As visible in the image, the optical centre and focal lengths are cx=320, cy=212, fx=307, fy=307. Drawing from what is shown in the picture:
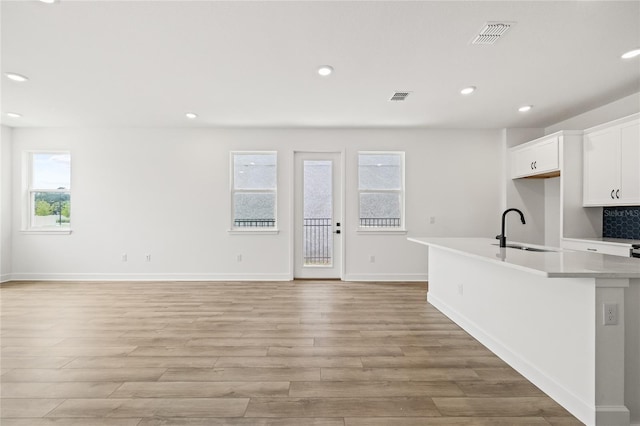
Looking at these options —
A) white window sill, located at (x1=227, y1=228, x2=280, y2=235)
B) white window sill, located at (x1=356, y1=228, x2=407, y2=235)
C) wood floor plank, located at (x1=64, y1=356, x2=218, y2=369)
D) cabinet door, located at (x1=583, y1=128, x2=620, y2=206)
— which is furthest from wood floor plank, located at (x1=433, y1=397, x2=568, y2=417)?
white window sill, located at (x1=227, y1=228, x2=280, y2=235)

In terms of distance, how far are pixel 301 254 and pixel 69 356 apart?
3.45m

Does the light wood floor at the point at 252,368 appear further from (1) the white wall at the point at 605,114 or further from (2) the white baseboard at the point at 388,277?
(1) the white wall at the point at 605,114

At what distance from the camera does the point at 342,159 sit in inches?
215

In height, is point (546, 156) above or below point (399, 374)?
above

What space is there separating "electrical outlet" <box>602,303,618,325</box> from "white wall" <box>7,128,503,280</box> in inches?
149

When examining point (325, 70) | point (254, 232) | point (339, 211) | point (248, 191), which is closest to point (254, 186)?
point (248, 191)

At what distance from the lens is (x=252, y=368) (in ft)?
7.61

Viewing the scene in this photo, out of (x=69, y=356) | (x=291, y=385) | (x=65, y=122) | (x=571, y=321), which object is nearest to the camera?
(x=571, y=321)

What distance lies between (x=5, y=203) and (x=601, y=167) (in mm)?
9089

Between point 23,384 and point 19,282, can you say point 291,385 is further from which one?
point 19,282

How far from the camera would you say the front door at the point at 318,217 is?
547 cm

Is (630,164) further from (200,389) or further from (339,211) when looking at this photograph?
(200,389)

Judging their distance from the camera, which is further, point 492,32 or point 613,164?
point 613,164

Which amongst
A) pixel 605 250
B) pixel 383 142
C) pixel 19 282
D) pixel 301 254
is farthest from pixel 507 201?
pixel 19 282
